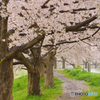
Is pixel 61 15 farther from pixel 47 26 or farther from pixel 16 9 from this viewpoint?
pixel 16 9

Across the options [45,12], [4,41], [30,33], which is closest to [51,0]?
[45,12]

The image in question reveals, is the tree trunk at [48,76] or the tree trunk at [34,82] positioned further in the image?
the tree trunk at [48,76]

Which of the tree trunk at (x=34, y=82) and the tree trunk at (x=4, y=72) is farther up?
the tree trunk at (x=4, y=72)

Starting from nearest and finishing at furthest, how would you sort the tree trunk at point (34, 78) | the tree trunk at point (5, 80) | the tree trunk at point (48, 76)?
the tree trunk at point (5, 80), the tree trunk at point (34, 78), the tree trunk at point (48, 76)

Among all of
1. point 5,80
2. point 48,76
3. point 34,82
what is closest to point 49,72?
point 48,76

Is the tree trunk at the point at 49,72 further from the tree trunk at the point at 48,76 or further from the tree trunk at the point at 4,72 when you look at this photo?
the tree trunk at the point at 4,72

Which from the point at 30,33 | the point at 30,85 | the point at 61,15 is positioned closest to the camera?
the point at 61,15

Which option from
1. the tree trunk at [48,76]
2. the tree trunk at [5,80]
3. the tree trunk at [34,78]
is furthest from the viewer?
the tree trunk at [48,76]

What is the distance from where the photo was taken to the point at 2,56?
6094 mm

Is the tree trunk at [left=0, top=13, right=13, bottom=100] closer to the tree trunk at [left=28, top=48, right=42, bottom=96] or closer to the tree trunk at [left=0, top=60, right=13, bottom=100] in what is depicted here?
the tree trunk at [left=0, top=60, right=13, bottom=100]

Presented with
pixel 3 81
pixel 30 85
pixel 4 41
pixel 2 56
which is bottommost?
pixel 30 85

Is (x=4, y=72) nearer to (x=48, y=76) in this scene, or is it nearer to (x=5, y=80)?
(x=5, y=80)

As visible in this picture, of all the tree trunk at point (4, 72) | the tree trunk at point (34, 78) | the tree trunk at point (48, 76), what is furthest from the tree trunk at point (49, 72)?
the tree trunk at point (4, 72)

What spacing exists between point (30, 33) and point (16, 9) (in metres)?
1.55
